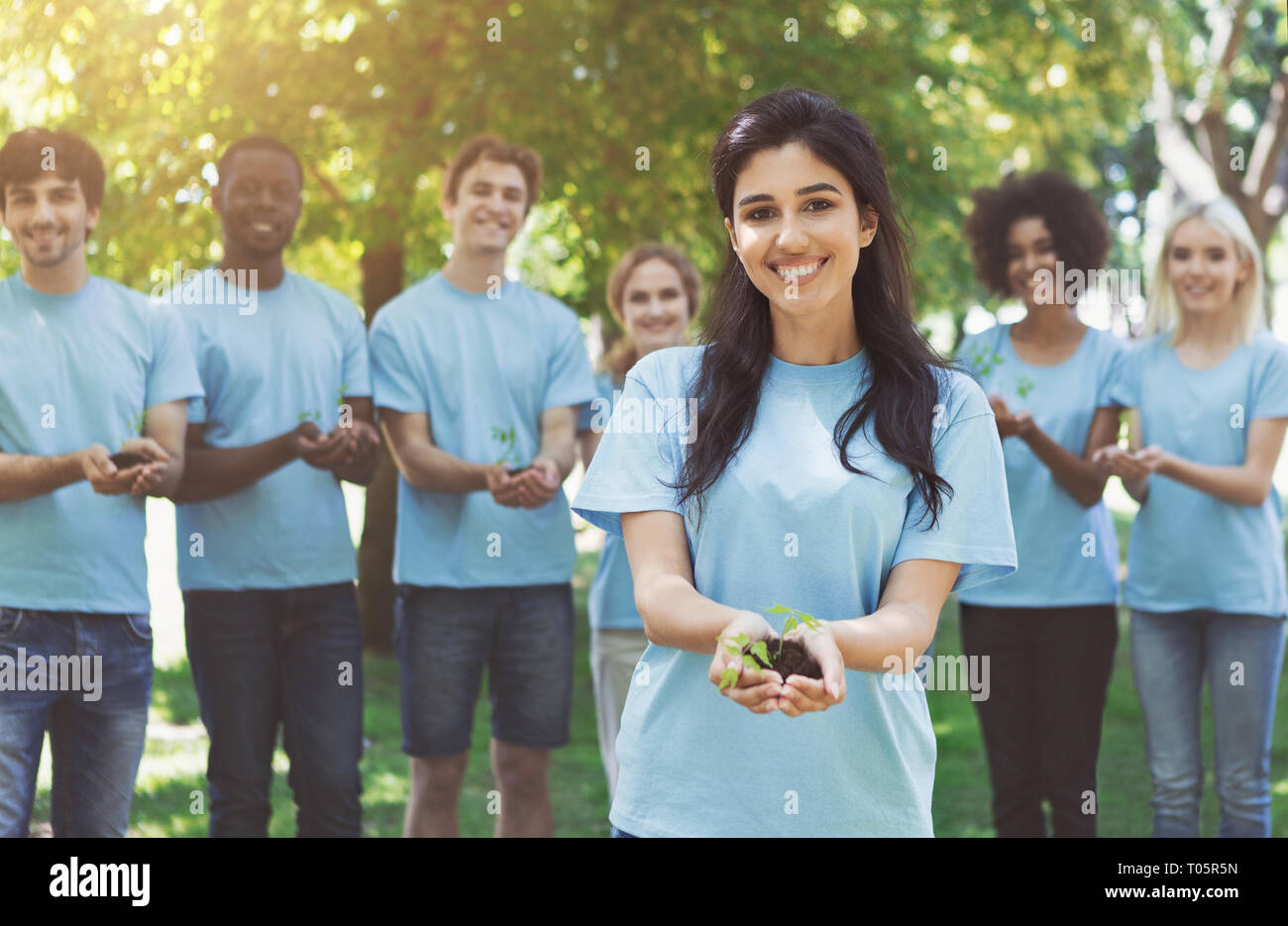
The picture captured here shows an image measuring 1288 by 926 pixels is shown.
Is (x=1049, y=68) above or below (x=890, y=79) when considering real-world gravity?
above

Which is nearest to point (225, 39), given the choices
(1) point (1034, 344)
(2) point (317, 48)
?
(2) point (317, 48)

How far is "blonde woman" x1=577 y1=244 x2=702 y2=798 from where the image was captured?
5004 mm

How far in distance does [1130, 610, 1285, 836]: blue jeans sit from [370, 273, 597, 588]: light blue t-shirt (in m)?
2.12

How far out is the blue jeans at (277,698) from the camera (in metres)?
4.30

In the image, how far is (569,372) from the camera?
4.90 m

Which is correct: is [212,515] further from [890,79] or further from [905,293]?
[890,79]

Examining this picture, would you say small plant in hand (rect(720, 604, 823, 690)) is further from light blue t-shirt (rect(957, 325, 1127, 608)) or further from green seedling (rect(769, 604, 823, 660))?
light blue t-shirt (rect(957, 325, 1127, 608))

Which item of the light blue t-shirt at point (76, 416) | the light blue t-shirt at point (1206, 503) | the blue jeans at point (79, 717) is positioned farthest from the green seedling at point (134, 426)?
the light blue t-shirt at point (1206, 503)

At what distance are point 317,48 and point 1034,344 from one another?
5.26 m

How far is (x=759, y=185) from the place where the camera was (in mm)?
2525

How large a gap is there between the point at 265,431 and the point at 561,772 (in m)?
3.51

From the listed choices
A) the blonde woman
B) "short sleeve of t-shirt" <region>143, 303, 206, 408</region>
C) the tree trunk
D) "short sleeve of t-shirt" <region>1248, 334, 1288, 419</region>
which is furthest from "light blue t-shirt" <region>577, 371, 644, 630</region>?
the tree trunk

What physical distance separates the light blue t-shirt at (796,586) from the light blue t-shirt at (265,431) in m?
2.16
